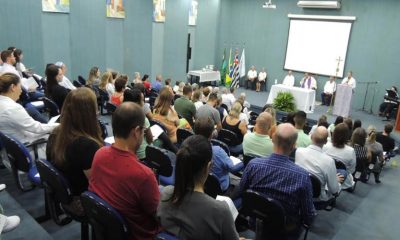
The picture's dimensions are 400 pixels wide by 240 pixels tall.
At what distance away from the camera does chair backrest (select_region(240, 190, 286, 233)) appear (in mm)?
2258

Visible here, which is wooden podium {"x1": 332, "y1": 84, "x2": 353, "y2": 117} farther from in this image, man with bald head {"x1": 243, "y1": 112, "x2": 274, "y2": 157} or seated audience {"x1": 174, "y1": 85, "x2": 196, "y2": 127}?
man with bald head {"x1": 243, "y1": 112, "x2": 274, "y2": 157}

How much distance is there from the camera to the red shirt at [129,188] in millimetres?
1704

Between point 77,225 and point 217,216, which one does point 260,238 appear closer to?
point 217,216

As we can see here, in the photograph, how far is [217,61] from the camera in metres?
15.1

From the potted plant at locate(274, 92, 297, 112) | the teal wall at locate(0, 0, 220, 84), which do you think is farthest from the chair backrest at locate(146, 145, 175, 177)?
the teal wall at locate(0, 0, 220, 84)

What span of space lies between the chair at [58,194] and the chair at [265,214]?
1.17 meters

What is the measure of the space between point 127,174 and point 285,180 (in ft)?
3.77

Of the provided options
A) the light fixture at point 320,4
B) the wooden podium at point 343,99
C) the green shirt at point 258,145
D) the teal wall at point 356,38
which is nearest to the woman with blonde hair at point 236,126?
the green shirt at point 258,145

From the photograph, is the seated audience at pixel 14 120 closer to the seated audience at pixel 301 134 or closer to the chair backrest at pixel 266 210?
the chair backrest at pixel 266 210

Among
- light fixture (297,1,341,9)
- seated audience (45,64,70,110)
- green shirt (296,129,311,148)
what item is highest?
light fixture (297,1,341,9)

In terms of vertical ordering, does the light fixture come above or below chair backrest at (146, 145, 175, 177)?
above

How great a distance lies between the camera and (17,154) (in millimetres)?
2672

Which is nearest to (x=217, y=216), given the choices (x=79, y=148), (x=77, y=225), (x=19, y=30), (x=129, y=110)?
(x=129, y=110)

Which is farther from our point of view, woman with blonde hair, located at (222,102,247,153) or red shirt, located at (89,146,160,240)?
woman with blonde hair, located at (222,102,247,153)
